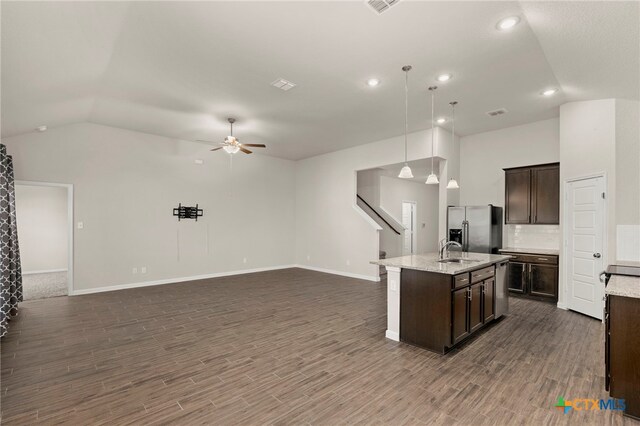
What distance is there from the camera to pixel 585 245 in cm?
455

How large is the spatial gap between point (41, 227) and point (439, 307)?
406 inches

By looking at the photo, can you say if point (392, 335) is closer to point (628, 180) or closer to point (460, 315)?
point (460, 315)

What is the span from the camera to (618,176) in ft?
13.7

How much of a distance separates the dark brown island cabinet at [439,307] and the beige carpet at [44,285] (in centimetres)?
660

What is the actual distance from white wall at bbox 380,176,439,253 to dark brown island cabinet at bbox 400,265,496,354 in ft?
19.4

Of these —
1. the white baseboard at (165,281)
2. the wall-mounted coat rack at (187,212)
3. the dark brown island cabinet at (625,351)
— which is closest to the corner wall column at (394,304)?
the dark brown island cabinet at (625,351)

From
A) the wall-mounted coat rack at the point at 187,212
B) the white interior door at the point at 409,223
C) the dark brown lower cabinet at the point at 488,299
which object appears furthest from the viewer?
the white interior door at the point at 409,223

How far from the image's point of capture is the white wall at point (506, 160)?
580cm

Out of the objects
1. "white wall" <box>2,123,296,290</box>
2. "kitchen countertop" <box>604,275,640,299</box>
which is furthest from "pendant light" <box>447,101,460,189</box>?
"white wall" <box>2,123,296,290</box>

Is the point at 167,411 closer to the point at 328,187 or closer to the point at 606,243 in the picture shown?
the point at 606,243

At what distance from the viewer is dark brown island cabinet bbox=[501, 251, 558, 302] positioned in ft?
17.4

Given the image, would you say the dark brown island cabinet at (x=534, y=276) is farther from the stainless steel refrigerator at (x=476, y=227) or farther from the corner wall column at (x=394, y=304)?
the corner wall column at (x=394, y=304)

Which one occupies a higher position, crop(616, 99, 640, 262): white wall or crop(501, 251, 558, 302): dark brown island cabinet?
crop(616, 99, 640, 262): white wall

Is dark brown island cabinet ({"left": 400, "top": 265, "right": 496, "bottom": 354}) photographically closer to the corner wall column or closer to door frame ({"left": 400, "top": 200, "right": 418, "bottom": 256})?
the corner wall column
